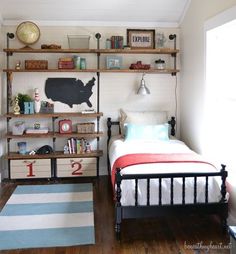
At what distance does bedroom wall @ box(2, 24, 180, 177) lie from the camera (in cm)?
473

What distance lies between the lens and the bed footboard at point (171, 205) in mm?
2863

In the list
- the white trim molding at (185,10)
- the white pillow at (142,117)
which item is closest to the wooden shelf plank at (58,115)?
the white pillow at (142,117)

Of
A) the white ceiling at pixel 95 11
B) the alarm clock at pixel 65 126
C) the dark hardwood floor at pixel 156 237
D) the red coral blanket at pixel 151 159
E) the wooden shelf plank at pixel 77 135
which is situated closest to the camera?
the dark hardwood floor at pixel 156 237

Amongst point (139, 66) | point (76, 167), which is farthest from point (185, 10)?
point (76, 167)

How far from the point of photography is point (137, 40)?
15.7 feet

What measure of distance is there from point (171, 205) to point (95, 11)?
9.63ft

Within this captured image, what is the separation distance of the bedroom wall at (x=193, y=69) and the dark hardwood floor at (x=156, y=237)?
3.95 ft

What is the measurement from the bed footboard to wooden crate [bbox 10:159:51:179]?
1978 mm

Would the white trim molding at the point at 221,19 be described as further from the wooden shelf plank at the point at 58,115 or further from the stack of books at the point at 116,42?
the wooden shelf plank at the point at 58,115

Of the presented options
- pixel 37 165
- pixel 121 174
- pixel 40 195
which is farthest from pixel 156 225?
pixel 37 165

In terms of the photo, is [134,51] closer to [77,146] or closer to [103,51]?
[103,51]

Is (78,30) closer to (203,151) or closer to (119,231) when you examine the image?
(203,151)

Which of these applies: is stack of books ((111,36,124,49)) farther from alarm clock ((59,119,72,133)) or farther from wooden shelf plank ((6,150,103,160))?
wooden shelf plank ((6,150,103,160))

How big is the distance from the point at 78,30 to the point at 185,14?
1.55 m
